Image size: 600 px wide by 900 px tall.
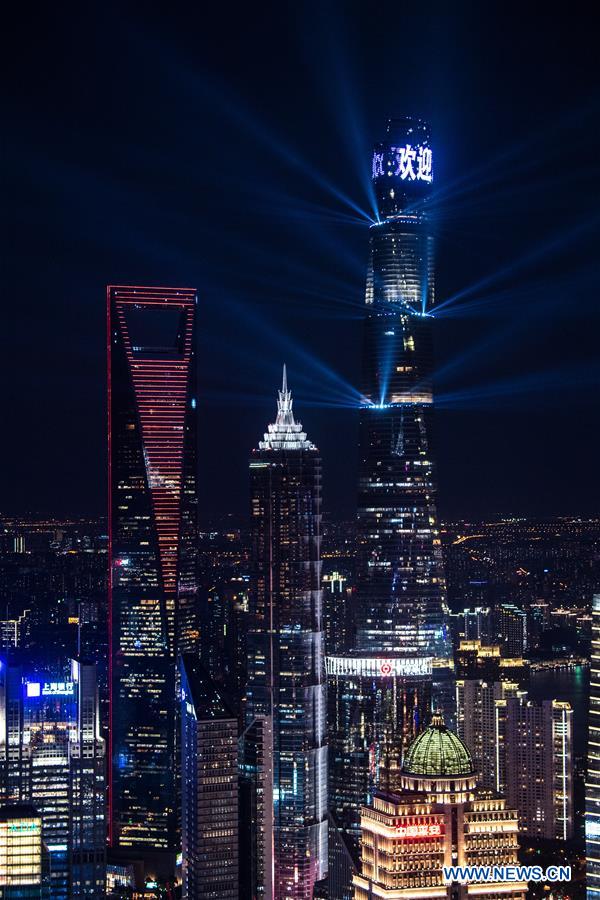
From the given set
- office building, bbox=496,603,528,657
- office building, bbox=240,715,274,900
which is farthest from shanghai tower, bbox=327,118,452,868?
office building, bbox=240,715,274,900

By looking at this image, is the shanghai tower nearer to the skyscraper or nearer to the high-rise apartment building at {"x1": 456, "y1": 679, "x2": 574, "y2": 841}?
the high-rise apartment building at {"x1": 456, "y1": 679, "x2": 574, "y2": 841}

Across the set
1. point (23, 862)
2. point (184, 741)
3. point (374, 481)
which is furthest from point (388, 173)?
point (23, 862)

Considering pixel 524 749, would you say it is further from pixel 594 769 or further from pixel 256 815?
pixel 594 769

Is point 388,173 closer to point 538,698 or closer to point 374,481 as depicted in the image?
point 374,481

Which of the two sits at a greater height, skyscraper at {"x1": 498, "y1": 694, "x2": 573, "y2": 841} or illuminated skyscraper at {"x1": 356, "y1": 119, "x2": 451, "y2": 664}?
illuminated skyscraper at {"x1": 356, "y1": 119, "x2": 451, "y2": 664}

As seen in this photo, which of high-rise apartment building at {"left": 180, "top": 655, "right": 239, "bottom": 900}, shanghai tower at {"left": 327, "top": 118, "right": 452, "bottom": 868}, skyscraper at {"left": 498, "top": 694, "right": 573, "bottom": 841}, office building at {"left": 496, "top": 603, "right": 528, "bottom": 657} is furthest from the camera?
shanghai tower at {"left": 327, "top": 118, "right": 452, "bottom": 868}

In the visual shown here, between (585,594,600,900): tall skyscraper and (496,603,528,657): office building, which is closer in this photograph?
(585,594,600,900): tall skyscraper

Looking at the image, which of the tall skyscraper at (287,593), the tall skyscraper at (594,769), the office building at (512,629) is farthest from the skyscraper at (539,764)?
the tall skyscraper at (594,769)

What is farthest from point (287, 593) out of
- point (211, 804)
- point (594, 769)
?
point (594, 769)
